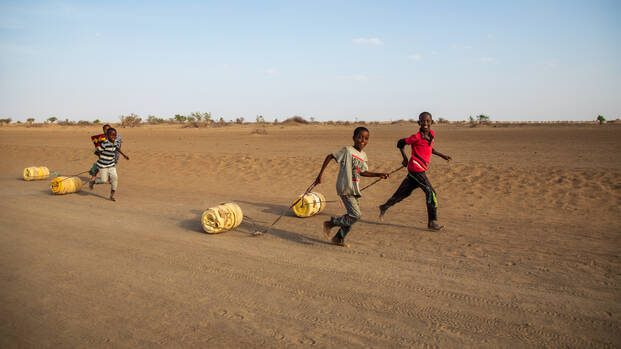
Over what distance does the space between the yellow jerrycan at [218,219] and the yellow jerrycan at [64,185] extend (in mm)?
6078

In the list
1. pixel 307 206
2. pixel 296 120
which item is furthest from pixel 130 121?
pixel 307 206

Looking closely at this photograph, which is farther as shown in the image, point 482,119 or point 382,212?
point 482,119

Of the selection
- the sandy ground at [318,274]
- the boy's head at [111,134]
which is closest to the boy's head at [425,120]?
the sandy ground at [318,274]

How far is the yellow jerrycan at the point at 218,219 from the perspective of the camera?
6992mm

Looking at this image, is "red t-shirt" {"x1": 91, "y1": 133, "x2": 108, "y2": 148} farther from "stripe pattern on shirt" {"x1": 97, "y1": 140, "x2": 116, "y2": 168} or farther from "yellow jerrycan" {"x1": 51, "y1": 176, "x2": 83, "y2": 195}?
"yellow jerrycan" {"x1": 51, "y1": 176, "x2": 83, "y2": 195}

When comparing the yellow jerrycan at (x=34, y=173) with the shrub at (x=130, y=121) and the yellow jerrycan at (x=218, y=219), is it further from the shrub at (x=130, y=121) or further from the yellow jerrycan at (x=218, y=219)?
the shrub at (x=130, y=121)

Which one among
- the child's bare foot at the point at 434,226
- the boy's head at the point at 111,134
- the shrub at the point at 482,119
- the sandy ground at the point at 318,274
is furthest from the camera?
the shrub at the point at 482,119

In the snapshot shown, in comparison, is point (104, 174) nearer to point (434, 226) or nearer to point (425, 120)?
point (425, 120)

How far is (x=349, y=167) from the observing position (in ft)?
19.6

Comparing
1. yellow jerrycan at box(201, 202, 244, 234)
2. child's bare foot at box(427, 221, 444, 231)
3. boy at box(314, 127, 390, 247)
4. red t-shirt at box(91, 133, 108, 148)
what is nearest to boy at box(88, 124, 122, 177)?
red t-shirt at box(91, 133, 108, 148)

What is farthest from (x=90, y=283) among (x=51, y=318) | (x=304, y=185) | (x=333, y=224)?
(x=304, y=185)

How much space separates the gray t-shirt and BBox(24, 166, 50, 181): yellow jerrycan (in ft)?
41.8

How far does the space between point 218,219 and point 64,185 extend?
6383 millimetres

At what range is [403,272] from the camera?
519cm
